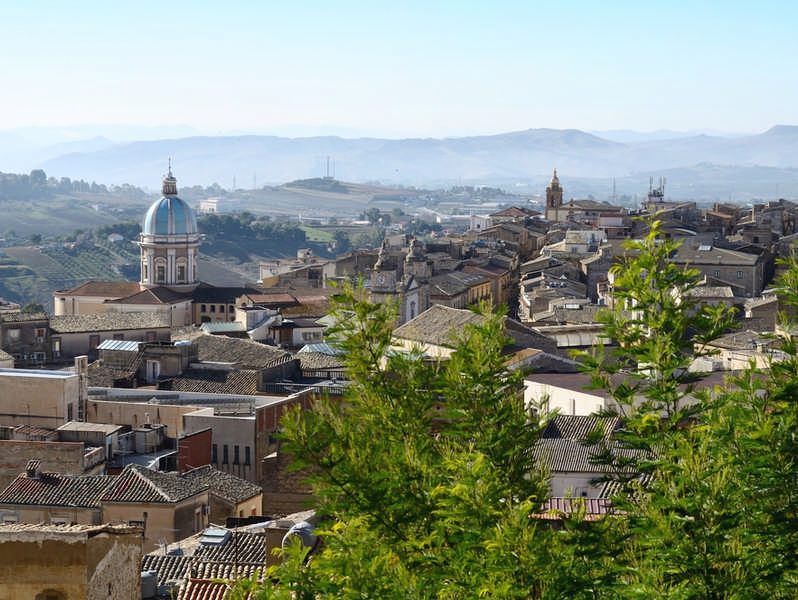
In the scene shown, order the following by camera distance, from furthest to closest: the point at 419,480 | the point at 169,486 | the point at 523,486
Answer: the point at 169,486 → the point at 523,486 → the point at 419,480

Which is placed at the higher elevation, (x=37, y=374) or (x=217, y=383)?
(x=37, y=374)

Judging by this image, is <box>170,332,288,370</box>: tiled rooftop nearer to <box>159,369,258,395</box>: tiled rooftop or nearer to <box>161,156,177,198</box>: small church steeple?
<box>159,369,258,395</box>: tiled rooftop

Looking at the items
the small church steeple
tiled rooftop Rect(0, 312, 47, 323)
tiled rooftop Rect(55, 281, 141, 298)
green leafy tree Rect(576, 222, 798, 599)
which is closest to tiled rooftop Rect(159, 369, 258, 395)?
tiled rooftop Rect(0, 312, 47, 323)

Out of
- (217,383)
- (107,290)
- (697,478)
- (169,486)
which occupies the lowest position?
(107,290)

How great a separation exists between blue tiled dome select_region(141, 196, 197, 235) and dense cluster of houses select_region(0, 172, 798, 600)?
0.11m

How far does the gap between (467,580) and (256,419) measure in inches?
961

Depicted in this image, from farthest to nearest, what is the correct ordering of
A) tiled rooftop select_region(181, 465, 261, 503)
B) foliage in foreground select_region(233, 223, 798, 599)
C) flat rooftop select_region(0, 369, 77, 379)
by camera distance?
flat rooftop select_region(0, 369, 77, 379), tiled rooftop select_region(181, 465, 261, 503), foliage in foreground select_region(233, 223, 798, 599)

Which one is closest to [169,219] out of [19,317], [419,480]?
[19,317]

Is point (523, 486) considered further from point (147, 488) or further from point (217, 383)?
point (217, 383)

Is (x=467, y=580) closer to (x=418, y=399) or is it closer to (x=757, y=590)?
(x=757, y=590)

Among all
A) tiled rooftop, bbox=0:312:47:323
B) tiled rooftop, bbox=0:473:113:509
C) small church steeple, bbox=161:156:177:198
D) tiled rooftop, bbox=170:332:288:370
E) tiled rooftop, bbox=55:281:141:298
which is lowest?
tiled rooftop, bbox=55:281:141:298

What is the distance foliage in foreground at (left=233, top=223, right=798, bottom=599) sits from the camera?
10734 mm

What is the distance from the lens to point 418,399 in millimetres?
14289

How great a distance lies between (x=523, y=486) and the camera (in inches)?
496
